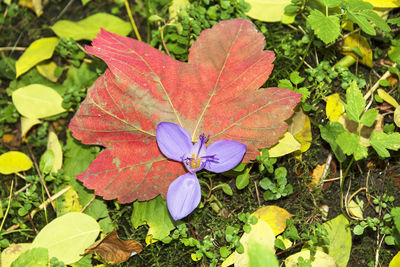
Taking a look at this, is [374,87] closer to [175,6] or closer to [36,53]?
[175,6]

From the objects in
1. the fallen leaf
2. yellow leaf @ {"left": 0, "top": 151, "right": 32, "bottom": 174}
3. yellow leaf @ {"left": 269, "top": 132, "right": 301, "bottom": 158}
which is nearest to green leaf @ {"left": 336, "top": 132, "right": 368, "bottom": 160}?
yellow leaf @ {"left": 269, "top": 132, "right": 301, "bottom": 158}

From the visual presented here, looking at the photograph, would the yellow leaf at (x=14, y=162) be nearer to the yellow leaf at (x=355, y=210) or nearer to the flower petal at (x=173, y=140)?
the flower petal at (x=173, y=140)

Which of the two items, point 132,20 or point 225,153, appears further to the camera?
point 132,20

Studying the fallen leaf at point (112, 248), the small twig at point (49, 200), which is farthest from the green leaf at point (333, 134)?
the small twig at point (49, 200)

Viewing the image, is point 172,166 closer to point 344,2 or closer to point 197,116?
point 197,116

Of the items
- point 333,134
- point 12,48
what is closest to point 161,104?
point 333,134
